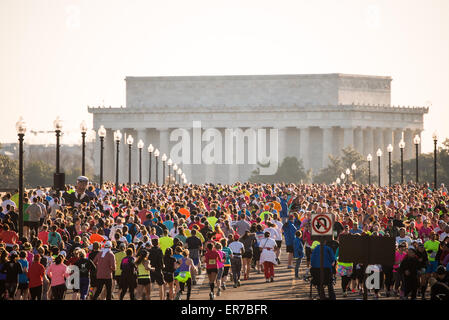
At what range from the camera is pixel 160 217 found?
103 feet

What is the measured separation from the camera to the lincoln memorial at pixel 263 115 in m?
117

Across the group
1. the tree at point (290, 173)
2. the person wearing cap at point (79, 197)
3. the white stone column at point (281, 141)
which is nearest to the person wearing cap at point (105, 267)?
the person wearing cap at point (79, 197)

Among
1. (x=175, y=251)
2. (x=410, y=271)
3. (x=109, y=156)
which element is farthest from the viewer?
(x=109, y=156)

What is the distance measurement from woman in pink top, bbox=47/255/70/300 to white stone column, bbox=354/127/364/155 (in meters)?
96.3

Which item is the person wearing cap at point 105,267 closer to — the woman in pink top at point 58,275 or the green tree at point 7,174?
the woman in pink top at point 58,275

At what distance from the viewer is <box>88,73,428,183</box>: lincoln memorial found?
117m

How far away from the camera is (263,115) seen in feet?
388

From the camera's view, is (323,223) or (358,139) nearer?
(323,223)

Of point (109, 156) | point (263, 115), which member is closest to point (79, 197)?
point (263, 115)

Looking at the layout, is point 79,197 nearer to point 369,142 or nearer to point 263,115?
point 263,115

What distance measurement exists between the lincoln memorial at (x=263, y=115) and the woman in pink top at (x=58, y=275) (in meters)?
92.9

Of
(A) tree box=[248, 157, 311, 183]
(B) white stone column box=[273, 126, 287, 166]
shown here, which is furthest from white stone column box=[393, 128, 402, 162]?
(A) tree box=[248, 157, 311, 183]

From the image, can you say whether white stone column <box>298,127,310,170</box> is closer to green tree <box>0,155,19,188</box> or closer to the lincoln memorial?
the lincoln memorial

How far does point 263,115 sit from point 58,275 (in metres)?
96.1
